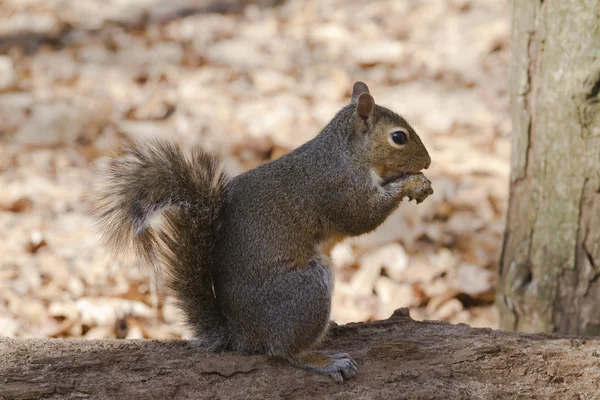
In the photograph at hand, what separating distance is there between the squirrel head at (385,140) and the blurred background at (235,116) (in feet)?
2.74

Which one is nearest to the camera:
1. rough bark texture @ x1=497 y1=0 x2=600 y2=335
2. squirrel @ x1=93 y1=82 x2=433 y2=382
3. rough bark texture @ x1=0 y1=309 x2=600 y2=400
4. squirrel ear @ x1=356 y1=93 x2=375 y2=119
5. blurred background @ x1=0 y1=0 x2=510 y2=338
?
rough bark texture @ x1=0 y1=309 x2=600 y2=400

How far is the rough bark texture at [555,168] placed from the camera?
269 cm

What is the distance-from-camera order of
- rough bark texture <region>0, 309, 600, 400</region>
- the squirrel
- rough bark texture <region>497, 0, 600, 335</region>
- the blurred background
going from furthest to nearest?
the blurred background < rough bark texture <region>497, 0, 600, 335</region> < the squirrel < rough bark texture <region>0, 309, 600, 400</region>

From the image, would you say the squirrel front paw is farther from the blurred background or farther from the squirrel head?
the blurred background

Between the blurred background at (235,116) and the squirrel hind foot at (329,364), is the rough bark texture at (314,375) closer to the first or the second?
the squirrel hind foot at (329,364)

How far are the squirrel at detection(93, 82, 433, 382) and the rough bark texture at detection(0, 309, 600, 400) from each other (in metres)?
0.10

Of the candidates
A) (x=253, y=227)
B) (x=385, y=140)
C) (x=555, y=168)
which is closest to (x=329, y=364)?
(x=253, y=227)

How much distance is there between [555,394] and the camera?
206 cm

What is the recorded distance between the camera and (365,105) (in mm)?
2457

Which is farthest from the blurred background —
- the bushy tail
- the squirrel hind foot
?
the squirrel hind foot

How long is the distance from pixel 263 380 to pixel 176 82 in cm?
330

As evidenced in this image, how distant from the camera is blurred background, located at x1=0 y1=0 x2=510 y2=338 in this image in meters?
3.32

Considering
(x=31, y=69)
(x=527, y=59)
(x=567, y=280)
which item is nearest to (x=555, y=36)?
Answer: (x=527, y=59)

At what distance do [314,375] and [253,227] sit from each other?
1.59ft
